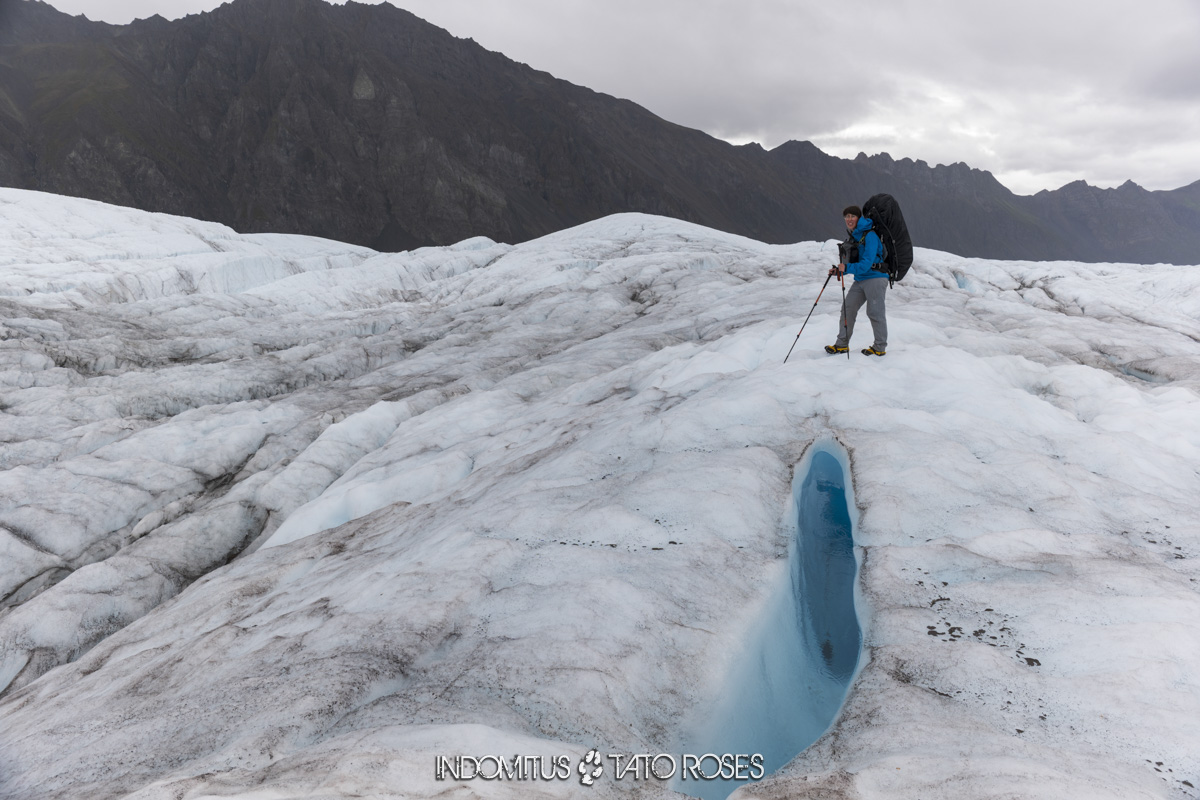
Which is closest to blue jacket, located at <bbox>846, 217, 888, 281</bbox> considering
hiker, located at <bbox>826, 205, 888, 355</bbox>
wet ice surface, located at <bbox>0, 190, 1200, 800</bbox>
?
hiker, located at <bbox>826, 205, 888, 355</bbox>

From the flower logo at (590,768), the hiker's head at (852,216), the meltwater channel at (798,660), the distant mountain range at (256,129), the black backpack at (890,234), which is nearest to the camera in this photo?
the flower logo at (590,768)

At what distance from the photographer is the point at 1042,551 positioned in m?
7.56

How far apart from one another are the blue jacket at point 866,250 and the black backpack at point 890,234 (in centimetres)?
12

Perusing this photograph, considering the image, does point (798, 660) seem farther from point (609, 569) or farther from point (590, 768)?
point (590, 768)

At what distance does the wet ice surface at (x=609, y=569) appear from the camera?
4855 mm

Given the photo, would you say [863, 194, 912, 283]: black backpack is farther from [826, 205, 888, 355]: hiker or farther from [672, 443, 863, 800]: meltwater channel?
[672, 443, 863, 800]: meltwater channel

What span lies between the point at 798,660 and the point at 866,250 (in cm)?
915

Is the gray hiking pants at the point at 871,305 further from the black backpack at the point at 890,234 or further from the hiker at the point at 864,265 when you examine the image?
the black backpack at the point at 890,234

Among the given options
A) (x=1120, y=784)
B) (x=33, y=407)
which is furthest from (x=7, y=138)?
(x=1120, y=784)

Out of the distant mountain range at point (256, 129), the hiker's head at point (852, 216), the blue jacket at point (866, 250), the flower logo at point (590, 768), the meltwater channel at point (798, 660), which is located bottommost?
the meltwater channel at point (798, 660)

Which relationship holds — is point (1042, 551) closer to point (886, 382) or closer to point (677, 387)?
point (886, 382)

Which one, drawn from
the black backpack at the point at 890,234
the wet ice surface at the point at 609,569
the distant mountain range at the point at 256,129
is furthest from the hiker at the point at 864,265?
the distant mountain range at the point at 256,129

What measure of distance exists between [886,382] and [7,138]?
210m

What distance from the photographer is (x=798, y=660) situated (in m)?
7.12
